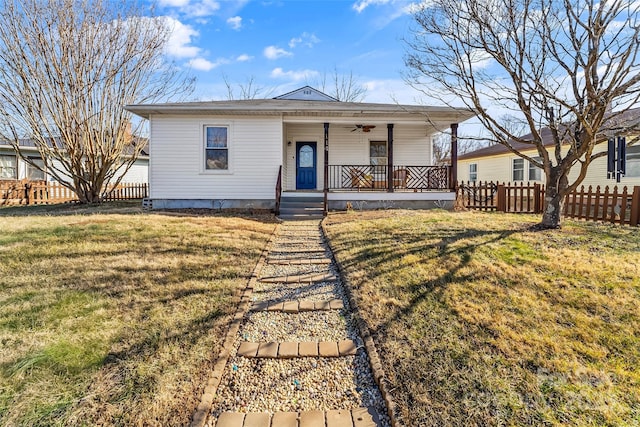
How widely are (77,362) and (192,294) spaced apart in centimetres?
127

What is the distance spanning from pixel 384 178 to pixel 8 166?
19925 millimetres

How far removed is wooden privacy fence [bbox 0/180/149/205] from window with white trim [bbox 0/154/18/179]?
111 inches

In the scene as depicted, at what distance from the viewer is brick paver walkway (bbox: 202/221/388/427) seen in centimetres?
203

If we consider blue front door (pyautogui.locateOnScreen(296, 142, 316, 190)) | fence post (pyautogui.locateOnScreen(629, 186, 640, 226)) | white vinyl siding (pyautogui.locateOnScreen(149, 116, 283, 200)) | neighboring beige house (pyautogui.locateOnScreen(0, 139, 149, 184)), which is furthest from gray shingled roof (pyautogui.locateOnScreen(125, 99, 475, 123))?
neighboring beige house (pyautogui.locateOnScreen(0, 139, 149, 184))

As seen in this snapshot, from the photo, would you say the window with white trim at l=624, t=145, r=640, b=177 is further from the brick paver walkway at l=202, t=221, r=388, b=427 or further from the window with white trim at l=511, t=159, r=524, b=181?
the brick paver walkway at l=202, t=221, r=388, b=427

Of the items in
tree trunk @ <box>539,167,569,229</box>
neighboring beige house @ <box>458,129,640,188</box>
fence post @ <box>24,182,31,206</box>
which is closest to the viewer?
tree trunk @ <box>539,167,569,229</box>

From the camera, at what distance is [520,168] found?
693 inches

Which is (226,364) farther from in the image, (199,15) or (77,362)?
(199,15)

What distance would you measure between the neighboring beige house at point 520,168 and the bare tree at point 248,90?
18999 mm

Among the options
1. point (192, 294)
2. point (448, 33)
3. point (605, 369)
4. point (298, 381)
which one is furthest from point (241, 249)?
point (448, 33)

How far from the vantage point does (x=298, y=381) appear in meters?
2.40

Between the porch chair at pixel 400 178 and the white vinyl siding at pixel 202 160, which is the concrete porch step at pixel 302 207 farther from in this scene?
the porch chair at pixel 400 178

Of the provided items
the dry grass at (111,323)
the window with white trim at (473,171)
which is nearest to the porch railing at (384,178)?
the dry grass at (111,323)

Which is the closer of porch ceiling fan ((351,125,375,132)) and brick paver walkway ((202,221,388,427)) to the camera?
brick paver walkway ((202,221,388,427))
